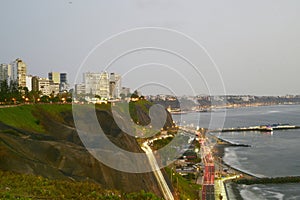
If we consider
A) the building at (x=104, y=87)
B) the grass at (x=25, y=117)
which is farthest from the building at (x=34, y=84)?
the grass at (x=25, y=117)

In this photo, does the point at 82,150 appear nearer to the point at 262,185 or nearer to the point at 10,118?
the point at 10,118

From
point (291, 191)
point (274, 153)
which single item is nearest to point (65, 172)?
point (291, 191)

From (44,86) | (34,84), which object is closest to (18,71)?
(34,84)

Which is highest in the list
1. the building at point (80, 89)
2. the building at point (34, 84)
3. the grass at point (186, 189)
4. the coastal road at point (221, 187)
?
the building at point (34, 84)

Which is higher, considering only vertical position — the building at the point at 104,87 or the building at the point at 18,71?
the building at the point at 18,71

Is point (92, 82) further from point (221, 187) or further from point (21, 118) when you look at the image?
point (221, 187)

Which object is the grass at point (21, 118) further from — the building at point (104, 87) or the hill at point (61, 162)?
the building at point (104, 87)
